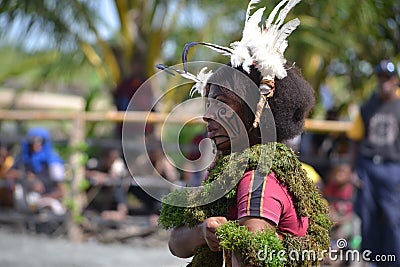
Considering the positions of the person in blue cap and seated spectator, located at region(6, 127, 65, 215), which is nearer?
the person in blue cap

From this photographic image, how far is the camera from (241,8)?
958cm

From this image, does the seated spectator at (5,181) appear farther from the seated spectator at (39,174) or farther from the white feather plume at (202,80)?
the white feather plume at (202,80)

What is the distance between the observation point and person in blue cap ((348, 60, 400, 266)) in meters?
6.90

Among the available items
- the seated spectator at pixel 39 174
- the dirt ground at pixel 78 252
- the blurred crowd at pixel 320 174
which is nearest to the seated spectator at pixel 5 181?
the blurred crowd at pixel 320 174

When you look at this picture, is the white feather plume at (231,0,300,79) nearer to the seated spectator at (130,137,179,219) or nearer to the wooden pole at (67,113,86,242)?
the seated spectator at (130,137,179,219)

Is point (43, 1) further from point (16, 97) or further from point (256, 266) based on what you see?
point (256, 266)

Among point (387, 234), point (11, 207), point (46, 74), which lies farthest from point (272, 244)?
point (46, 74)

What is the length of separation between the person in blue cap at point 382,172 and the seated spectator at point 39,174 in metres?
3.88

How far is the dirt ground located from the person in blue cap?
5.94 feet

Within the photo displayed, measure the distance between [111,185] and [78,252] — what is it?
1.26 m

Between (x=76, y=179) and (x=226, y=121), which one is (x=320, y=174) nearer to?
(x=76, y=179)

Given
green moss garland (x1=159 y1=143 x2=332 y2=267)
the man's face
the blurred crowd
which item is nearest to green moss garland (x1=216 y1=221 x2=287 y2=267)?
green moss garland (x1=159 y1=143 x2=332 y2=267)

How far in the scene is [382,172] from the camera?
6.96m

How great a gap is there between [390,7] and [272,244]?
752 centimetres
